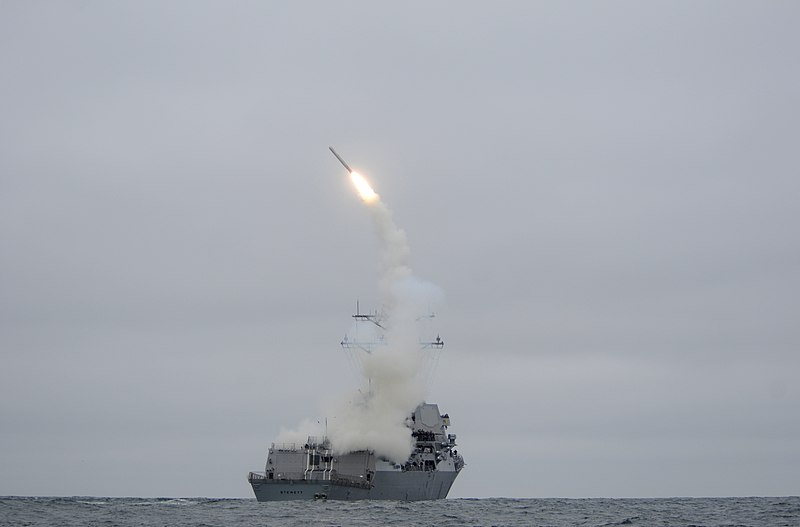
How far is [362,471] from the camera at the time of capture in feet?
254

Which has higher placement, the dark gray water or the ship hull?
the ship hull

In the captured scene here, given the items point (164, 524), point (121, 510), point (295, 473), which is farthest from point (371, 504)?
point (164, 524)

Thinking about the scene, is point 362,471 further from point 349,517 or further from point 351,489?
point 349,517

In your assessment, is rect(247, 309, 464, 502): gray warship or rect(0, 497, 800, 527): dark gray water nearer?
rect(0, 497, 800, 527): dark gray water

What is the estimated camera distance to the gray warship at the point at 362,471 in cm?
7556

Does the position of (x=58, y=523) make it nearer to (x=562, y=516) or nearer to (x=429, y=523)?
(x=429, y=523)

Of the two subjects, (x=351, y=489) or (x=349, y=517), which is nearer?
(x=349, y=517)

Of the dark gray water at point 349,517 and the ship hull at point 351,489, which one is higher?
the ship hull at point 351,489

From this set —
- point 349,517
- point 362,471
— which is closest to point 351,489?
point 362,471

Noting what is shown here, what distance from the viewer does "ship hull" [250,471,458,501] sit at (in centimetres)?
7531

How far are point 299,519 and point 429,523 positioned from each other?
6736 millimetres

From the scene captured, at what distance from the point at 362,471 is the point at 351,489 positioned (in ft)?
7.64

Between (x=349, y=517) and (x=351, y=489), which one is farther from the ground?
(x=351, y=489)

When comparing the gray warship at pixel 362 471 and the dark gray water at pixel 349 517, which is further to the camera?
the gray warship at pixel 362 471
